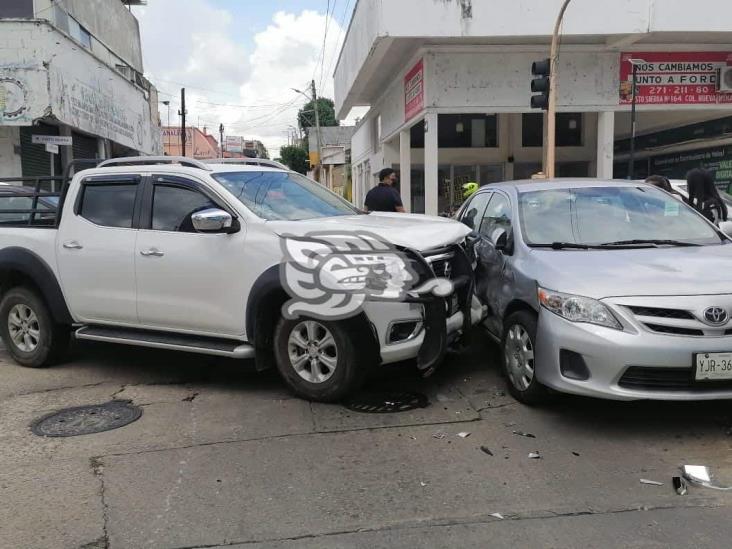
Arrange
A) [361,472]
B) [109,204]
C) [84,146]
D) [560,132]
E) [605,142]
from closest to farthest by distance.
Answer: [361,472], [109,204], [605,142], [84,146], [560,132]

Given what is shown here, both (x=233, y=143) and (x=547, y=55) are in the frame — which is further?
(x=233, y=143)

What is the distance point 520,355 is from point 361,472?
165 centimetres

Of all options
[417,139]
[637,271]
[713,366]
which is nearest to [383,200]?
[637,271]

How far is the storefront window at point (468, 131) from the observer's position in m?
20.8

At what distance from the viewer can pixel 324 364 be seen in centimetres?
475

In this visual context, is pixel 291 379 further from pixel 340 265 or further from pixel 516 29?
pixel 516 29

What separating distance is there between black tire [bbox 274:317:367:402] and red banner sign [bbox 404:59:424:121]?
1106cm

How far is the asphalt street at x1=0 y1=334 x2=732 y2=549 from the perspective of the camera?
3.09 meters

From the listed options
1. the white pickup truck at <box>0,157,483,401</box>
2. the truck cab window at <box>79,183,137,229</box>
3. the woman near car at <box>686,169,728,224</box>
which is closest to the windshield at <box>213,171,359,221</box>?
the white pickup truck at <box>0,157,483,401</box>

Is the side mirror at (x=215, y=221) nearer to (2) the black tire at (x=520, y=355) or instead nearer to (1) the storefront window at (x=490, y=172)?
(2) the black tire at (x=520, y=355)

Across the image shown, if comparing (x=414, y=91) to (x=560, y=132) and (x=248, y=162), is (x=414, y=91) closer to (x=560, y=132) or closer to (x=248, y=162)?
(x=560, y=132)

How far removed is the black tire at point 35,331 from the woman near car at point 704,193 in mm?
8361

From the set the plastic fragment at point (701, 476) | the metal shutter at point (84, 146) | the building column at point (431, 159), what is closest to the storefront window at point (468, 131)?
the building column at point (431, 159)

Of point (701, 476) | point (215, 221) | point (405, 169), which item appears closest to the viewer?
point (701, 476)
